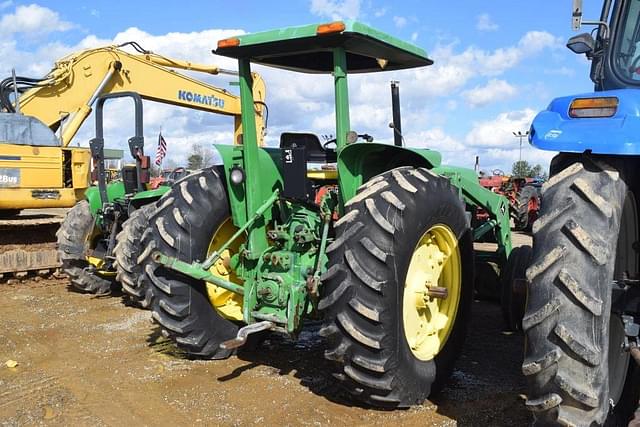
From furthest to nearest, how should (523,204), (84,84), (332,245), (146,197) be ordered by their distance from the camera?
1. (523,204)
2. (84,84)
3. (146,197)
4. (332,245)

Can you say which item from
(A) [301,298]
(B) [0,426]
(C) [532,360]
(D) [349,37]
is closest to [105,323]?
(B) [0,426]

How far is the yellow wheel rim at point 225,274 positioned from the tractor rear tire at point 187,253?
0.08m

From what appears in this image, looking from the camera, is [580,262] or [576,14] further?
[576,14]

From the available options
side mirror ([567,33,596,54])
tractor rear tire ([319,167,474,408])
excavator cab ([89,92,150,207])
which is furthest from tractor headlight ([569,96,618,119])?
excavator cab ([89,92,150,207])

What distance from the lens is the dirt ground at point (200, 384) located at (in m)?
4.02

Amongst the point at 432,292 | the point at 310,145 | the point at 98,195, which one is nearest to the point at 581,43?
the point at 432,292

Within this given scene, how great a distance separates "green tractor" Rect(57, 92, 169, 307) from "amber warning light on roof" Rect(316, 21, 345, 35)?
147 inches

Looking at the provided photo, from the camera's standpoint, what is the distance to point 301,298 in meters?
4.38

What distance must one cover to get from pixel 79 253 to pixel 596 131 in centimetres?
716

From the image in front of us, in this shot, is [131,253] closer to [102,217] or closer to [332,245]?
[102,217]

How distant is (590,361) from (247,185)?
3003mm

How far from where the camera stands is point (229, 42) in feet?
14.8

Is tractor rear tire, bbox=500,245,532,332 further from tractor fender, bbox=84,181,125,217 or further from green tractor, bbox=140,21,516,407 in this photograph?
tractor fender, bbox=84,181,125,217

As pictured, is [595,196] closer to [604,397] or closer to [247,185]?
[604,397]
